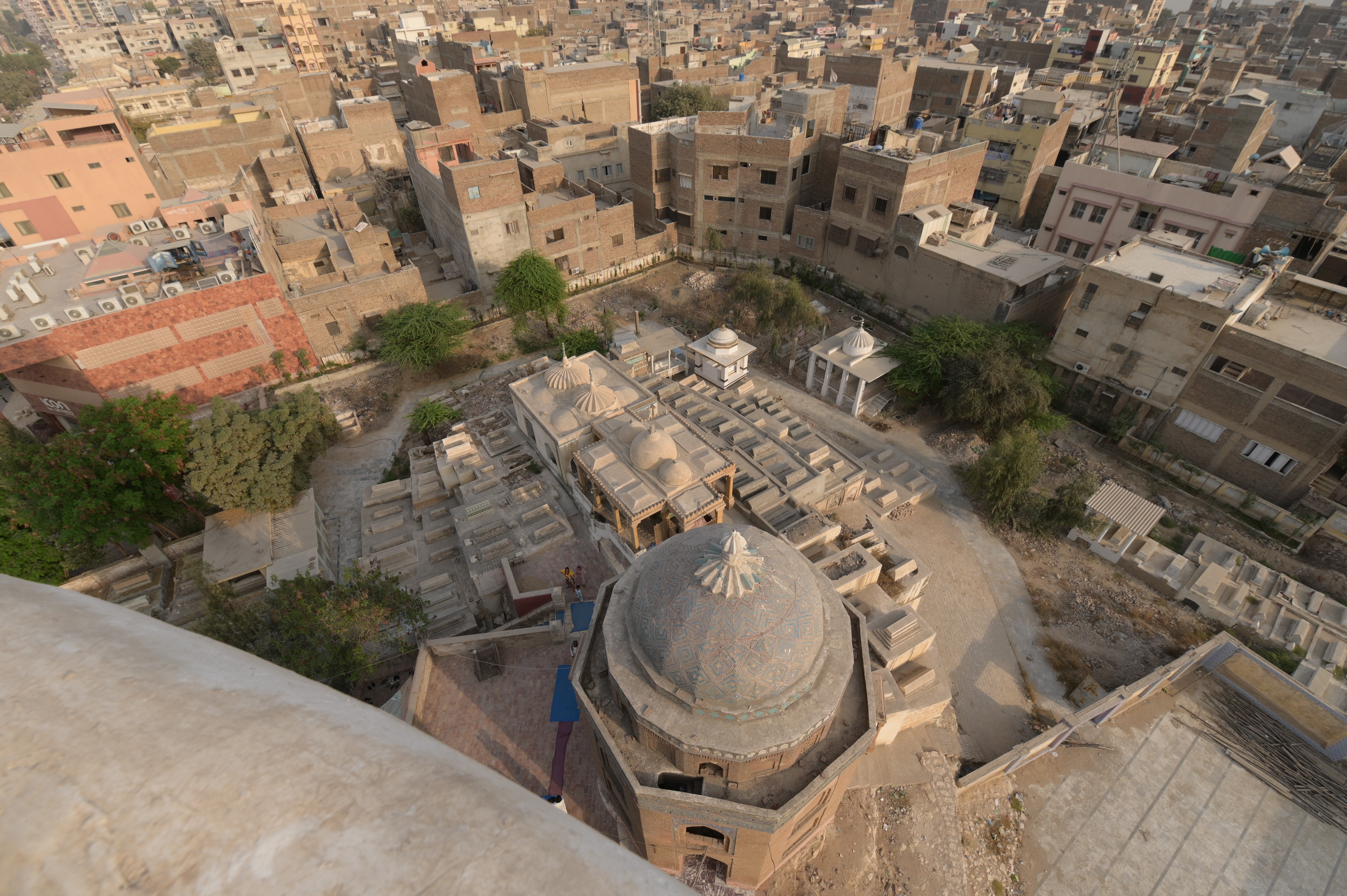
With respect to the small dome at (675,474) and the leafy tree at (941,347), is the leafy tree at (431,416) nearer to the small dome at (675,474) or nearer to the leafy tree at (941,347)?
the small dome at (675,474)

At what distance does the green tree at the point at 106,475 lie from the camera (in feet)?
83.2

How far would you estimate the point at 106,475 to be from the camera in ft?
86.8

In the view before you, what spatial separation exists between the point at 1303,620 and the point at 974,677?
1532cm

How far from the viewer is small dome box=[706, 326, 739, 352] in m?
36.9

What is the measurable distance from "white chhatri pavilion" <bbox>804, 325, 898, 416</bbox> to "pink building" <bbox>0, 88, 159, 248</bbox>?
53.1 meters

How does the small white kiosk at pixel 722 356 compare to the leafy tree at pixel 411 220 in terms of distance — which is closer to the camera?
the small white kiosk at pixel 722 356

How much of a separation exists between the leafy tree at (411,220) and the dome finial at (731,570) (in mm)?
51758

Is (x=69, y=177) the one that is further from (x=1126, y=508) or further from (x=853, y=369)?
(x=1126, y=508)

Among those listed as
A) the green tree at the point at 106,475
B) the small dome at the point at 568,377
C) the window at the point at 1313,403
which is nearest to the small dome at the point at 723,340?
the small dome at the point at 568,377

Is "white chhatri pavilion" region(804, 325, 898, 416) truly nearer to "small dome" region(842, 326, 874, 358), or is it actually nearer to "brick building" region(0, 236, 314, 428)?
"small dome" region(842, 326, 874, 358)

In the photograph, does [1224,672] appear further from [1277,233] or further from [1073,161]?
[1073,161]

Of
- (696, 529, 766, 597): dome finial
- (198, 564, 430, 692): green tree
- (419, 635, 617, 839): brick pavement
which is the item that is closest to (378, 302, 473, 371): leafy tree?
(198, 564, 430, 692): green tree

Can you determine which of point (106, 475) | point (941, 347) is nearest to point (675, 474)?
point (941, 347)

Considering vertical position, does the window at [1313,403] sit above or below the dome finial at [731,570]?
below
